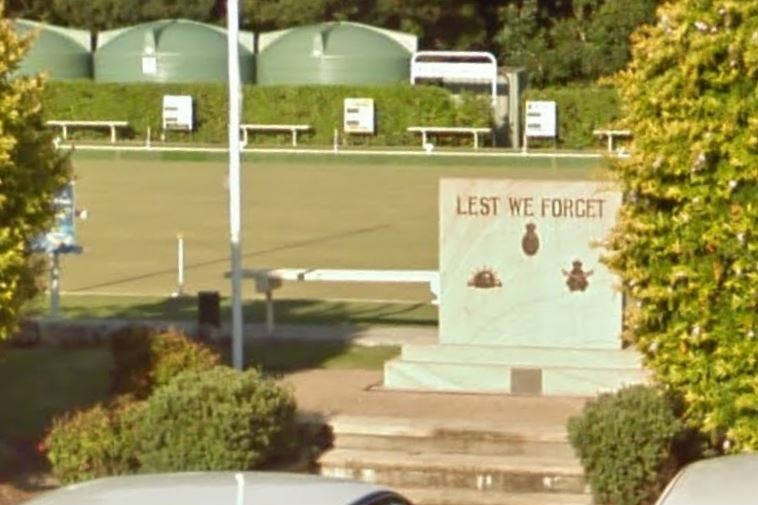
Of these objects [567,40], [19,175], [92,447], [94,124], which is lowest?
[92,447]

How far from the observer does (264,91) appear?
4566 cm

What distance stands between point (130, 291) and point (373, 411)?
23.6ft

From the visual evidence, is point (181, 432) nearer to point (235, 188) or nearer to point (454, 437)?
point (454, 437)

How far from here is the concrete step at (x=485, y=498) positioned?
12.2m

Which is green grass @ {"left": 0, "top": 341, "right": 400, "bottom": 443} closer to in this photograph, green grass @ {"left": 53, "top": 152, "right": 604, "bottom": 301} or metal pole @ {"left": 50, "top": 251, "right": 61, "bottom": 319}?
metal pole @ {"left": 50, "top": 251, "right": 61, "bottom": 319}

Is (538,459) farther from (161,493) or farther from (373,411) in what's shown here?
(161,493)

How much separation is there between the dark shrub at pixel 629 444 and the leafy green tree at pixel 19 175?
332 centimetres

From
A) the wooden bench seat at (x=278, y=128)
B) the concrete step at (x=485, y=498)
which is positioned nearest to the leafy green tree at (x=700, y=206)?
the concrete step at (x=485, y=498)

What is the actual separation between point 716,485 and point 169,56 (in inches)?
1691

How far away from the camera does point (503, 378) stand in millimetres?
14664

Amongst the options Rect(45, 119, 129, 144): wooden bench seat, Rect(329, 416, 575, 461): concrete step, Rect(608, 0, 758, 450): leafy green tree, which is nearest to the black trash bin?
Rect(329, 416, 575, 461): concrete step

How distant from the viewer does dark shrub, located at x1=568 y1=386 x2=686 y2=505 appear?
1166cm

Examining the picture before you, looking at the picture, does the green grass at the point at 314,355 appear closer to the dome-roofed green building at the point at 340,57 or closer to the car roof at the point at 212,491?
the car roof at the point at 212,491

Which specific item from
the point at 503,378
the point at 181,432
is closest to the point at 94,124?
the point at 503,378
